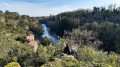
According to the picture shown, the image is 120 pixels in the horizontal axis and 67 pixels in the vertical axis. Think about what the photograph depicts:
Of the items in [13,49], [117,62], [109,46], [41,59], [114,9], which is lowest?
[109,46]

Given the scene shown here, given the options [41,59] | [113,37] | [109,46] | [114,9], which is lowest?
[109,46]

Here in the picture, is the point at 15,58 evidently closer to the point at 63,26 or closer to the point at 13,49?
the point at 13,49

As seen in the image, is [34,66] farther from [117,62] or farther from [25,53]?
[117,62]

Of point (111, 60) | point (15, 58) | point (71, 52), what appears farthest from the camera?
point (71, 52)

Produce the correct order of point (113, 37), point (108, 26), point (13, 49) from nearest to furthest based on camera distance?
point (13, 49) → point (113, 37) → point (108, 26)

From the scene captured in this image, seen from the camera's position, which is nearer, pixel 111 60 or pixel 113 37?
pixel 111 60

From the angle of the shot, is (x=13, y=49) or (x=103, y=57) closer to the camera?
(x=103, y=57)

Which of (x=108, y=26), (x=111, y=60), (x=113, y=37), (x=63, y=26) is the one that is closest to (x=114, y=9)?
(x=108, y=26)

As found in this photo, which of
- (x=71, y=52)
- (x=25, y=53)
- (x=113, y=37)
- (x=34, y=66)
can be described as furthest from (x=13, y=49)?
(x=113, y=37)

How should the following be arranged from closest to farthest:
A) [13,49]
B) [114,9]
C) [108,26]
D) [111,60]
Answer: [111,60] < [13,49] < [108,26] < [114,9]

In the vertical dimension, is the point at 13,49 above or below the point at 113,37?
above
